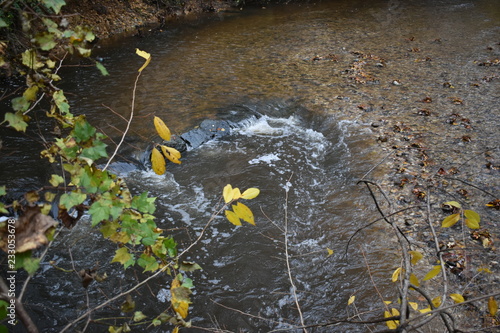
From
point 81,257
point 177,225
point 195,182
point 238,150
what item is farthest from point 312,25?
point 81,257

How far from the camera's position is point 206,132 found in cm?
674

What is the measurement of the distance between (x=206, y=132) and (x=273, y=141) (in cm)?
124

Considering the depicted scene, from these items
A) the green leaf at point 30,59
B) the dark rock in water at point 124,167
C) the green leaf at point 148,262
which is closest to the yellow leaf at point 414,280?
the green leaf at point 148,262

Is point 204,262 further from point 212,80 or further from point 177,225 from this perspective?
point 212,80

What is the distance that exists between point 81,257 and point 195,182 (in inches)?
75.2

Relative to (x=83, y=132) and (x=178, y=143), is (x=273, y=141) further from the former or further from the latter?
(x=83, y=132)

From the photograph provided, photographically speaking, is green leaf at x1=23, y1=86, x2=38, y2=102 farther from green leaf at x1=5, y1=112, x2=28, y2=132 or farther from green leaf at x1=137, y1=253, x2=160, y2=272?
green leaf at x1=137, y1=253, x2=160, y2=272

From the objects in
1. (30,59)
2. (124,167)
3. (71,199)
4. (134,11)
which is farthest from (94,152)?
(134,11)

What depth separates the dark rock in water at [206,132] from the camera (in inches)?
257

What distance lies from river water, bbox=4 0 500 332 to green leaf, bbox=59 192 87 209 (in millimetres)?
895

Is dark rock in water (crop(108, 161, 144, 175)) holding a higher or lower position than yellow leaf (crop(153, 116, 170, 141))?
lower

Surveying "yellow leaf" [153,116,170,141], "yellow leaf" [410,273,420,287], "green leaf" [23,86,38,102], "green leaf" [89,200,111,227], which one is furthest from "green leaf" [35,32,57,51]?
"yellow leaf" [410,273,420,287]

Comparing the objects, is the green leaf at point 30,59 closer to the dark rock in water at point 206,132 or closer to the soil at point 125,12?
the dark rock in water at point 206,132

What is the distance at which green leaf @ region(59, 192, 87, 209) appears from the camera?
1727mm
